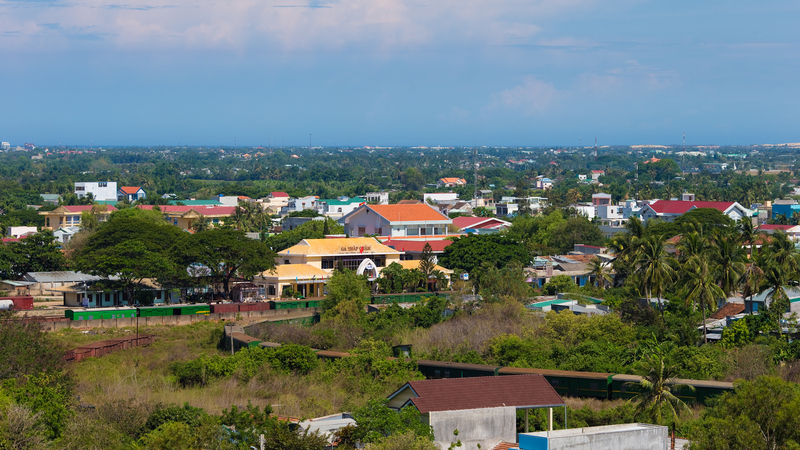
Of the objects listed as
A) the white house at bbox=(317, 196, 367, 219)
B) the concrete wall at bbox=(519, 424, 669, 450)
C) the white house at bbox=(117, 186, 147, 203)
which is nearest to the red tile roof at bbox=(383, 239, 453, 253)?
the white house at bbox=(317, 196, 367, 219)

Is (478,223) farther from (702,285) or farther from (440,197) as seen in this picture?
(702,285)

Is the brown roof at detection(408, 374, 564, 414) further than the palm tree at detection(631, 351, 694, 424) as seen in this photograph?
No

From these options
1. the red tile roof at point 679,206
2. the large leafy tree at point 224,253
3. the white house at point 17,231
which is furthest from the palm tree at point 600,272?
the white house at point 17,231

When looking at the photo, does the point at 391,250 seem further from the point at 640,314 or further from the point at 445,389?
the point at 445,389

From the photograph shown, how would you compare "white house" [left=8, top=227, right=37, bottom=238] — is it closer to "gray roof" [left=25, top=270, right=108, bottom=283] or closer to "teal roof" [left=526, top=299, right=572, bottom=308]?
"gray roof" [left=25, top=270, right=108, bottom=283]

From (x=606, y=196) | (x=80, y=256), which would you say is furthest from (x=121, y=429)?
(x=606, y=196)

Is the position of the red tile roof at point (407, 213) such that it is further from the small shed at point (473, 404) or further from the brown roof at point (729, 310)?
the small shed at point (473, 404)

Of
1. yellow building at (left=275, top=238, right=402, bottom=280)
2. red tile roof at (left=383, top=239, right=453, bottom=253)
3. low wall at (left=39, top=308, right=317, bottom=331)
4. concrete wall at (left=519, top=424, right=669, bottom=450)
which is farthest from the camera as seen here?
red tile roof at (left=383, top=239, right=453, bottom=253)
